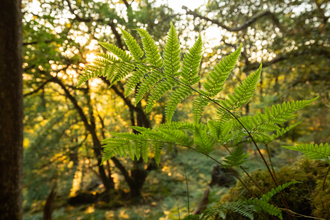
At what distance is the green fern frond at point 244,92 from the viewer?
2.75 feet

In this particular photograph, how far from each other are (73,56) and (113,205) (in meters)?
5.25

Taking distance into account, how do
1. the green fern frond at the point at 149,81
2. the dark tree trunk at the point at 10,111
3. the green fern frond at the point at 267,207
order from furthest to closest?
the dark tree trunk at the point at 10,111, the green fern frond at the point at 149,81, the green fern frond at the point at 267,207

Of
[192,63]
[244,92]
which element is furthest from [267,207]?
[192,63]

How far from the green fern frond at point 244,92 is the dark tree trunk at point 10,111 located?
8.24ft

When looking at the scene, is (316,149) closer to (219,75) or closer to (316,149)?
(316,149)

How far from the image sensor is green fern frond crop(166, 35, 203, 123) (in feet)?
2.82

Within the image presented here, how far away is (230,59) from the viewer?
844mm

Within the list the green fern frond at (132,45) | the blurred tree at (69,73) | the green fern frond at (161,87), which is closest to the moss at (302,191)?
the green fern frond at (161,87)

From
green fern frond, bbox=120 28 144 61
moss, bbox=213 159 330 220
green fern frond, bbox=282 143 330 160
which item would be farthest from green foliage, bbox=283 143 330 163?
green fern frond, bbox=120 28 144 61

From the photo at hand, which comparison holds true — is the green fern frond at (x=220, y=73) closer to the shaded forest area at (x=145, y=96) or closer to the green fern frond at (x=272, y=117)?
the green fern frond at (x=272, y=117)

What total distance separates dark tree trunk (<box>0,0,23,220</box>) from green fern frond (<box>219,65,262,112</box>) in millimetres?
2513

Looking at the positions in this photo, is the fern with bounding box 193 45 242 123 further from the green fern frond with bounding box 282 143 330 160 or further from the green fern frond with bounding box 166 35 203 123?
the green fern frond with bounding box 282 143 330 160

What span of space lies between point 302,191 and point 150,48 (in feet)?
4.93

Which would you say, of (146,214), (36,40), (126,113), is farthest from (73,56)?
(146,214)
